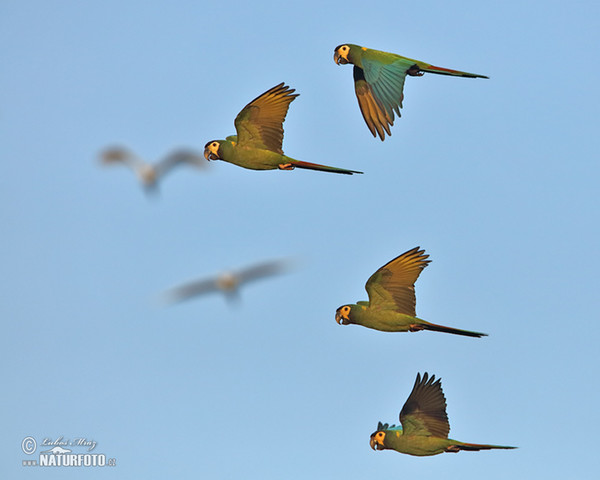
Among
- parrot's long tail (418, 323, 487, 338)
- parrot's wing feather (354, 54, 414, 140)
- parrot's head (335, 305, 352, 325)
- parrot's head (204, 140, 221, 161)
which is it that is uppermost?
parrot's wing feather (354, 54, 414, 140)

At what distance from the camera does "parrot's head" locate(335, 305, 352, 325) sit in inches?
924

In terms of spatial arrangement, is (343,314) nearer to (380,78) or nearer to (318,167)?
(318,167)

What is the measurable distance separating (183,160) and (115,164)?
5.52 m

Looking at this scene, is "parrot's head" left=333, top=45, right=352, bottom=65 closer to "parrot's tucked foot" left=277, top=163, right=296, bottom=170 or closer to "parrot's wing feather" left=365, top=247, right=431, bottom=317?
"parrot's tucked foot" left=277, top=163, right=296, bottom=170

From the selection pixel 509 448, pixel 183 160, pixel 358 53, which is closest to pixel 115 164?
pixel 183 160

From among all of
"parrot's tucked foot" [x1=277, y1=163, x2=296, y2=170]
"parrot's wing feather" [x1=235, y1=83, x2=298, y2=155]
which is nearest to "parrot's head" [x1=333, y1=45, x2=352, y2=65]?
"parrot's wing feather" [x1=235, y1=83, x2=298, y2=155]

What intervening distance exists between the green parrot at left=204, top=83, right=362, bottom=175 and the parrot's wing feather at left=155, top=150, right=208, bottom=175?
53.6 feet

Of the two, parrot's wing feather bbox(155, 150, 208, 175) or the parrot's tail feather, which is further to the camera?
parrot's wing feather bbox(155, 150, 208, 175)

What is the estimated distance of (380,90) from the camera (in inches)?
916

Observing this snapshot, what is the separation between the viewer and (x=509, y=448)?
1988 centimetres

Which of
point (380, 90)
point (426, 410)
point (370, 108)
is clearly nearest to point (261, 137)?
point (370, 108)

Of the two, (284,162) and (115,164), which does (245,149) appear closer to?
(284,162)

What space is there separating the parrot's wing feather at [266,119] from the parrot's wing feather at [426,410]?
20.3 ft

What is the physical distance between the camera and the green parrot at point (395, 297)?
22797mm
